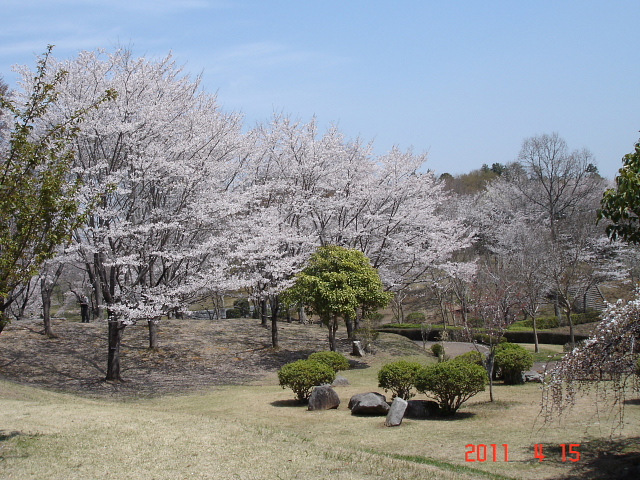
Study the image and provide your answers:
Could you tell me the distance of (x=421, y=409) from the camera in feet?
37.6

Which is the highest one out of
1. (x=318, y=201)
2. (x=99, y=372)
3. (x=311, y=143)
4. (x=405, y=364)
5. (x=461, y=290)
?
(x=311, y=143)

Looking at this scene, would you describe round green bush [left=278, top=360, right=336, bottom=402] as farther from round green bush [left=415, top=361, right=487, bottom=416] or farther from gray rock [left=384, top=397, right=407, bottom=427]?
gray rock [left=384, top=397, right=407, bottom=427]

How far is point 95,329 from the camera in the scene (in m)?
23.0

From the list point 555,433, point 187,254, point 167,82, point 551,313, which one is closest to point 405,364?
point 555,433

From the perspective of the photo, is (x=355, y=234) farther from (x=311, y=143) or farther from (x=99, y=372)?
(x=99, y=372)

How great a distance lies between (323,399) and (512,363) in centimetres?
570

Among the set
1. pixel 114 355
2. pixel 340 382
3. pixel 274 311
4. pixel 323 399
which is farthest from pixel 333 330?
pixel 323 399

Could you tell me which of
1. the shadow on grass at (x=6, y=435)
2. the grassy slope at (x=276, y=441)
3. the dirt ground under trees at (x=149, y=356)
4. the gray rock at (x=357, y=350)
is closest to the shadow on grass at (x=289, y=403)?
the grassy slope at (x=276, y=441)

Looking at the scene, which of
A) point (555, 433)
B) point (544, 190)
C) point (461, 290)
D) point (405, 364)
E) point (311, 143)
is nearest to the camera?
point (555, 433)

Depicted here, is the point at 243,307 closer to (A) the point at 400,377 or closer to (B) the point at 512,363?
(B) the point at 512,363

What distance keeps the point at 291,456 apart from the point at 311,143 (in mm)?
18334

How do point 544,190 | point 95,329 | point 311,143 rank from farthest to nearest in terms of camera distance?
1. point 544,190
2. point 311,143
3. point 95,329
